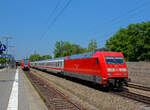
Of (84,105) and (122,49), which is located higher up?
(122,49)

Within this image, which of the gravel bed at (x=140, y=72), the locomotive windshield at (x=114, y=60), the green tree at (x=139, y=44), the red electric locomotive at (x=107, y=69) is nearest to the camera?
the red electric locomotive at (x=107, y=69)

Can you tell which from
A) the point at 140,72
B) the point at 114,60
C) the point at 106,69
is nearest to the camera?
the point at 106,69

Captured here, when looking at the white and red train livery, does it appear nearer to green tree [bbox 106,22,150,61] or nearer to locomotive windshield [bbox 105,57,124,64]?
locomotive windshield [bbox 105,57,124,64]

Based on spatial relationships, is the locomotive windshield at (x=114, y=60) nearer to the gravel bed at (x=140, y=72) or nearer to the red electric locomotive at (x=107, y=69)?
the red electric locomotive at (x=107, y=69)

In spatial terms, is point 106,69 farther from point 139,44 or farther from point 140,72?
point 139,44

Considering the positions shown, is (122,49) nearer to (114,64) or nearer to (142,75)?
(142,75)

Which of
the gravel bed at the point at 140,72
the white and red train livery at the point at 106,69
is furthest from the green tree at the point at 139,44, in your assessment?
the white and red train livery at the point at 106,69

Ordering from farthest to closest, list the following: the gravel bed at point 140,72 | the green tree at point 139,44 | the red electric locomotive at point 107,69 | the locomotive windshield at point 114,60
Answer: the green tree at point 139,44
the gravel bed at point 140,72
the locomotive windshield at point 114,60
the red electric locomotive at point 107,69

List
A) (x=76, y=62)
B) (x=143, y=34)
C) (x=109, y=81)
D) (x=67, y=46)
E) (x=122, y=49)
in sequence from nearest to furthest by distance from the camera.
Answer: (x=109, y=81)
(x=76, y=62)
(x=143, y=34)
(x=122, y=49)
(x=67, y=46)

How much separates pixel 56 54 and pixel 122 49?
5611cm

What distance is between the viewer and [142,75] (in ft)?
66.5

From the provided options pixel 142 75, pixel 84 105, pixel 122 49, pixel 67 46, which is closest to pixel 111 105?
pixel 84 105

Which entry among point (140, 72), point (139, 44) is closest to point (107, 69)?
point (140, 72)

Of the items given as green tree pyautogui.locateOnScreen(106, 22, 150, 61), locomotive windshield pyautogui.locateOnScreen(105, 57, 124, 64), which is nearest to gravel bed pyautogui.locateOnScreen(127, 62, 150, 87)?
locomotive windshield pyautogui.locateOnScreen(105, 57, 124, 64)
